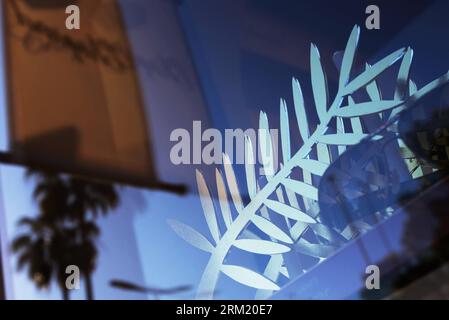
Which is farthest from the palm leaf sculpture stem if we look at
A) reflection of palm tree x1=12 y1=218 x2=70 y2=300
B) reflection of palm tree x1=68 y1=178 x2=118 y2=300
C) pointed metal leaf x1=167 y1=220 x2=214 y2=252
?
reflection of palm tree x1=12 y1=218 x2=70 y2=300

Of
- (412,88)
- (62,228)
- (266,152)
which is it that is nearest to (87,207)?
(62,228)

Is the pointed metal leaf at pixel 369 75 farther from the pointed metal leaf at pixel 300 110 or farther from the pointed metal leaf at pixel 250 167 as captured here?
the pointed metal leaf at pixel 250 167

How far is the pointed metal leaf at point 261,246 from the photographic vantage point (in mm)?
1809

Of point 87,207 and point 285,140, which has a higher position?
point 285,140

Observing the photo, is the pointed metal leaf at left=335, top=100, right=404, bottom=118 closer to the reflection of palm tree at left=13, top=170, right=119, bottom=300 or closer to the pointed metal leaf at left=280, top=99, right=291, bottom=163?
the pointed metal leaf at left=280, top=99, right=291, bottom=163

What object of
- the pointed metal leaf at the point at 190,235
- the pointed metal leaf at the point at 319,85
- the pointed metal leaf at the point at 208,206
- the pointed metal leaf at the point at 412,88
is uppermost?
the pointed metal leaf at the point at 319,85

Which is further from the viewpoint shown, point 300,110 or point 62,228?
point 300,110

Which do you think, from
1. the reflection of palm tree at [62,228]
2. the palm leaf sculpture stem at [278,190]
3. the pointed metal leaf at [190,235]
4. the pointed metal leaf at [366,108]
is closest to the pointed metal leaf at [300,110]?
the palm leaf sculpture stem at [278,190]

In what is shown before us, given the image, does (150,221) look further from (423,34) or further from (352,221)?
(423,34)

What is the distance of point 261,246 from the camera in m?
1.82

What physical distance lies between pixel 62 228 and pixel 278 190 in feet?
2.22

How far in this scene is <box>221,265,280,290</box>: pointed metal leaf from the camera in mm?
1752

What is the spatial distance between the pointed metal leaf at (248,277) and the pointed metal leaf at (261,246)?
69 mm

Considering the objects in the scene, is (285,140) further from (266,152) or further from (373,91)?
(373,91)
